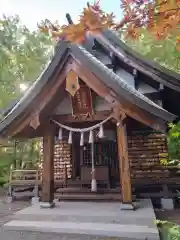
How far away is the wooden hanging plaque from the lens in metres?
6.35

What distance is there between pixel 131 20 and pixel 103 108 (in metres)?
3.98

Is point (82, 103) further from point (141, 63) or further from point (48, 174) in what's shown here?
point (141, 63)

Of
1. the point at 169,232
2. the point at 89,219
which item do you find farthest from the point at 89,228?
the point at 169,232

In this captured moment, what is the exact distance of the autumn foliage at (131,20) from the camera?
8.08 ft

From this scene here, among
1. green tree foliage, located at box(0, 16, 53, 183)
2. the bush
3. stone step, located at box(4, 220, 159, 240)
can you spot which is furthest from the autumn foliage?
green tree foliage, located at box(0, 16, 53, 183)

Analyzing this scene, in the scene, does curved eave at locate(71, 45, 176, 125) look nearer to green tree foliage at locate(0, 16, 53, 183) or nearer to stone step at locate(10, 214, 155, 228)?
stone step at locate(10, 214, 155, 228)

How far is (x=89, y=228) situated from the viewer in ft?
14.9

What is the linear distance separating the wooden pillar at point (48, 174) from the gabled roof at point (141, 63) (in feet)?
12.2

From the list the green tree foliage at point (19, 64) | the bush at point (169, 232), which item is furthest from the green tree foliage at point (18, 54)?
the bush at point (169, 232)

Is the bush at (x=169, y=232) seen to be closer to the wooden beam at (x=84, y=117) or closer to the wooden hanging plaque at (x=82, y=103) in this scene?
the wooden beam at (x=84, y=117)

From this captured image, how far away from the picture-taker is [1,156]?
15.2 metres

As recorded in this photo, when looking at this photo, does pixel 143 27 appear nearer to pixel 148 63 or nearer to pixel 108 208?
pixel 108 208

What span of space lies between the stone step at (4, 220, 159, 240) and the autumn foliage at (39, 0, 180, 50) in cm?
341

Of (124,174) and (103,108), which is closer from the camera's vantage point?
(124,174)
